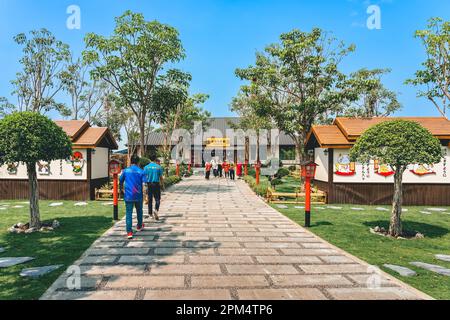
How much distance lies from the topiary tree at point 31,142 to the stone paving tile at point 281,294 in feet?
21.0

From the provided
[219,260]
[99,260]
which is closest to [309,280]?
[219,260]

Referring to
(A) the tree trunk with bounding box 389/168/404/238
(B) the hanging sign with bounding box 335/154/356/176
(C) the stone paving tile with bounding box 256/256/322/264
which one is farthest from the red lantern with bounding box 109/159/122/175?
(B) the hanging sign with bounding box 335/154/356/176

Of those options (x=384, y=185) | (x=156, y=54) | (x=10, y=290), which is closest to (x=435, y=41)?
(x=384, y=185)

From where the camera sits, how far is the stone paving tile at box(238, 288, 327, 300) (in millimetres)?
4059

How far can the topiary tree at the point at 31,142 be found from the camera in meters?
7.63

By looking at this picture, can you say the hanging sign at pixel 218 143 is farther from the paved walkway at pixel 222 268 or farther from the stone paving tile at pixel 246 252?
the stone paving tile at pixel 246 252

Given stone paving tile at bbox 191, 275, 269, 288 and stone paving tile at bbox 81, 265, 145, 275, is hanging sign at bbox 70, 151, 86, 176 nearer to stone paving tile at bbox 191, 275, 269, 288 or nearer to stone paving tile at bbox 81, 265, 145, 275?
stone paving tile at bbox 81, 265, 145, 275

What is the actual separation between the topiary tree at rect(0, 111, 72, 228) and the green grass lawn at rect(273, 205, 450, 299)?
7350 mm

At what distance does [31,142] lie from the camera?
774 centimetres

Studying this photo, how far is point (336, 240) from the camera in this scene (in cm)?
736

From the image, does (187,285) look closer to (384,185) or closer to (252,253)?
(252,253)

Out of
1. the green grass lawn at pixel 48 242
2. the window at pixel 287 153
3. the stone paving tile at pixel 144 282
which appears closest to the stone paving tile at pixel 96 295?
the stone paving tile at pixel 144 282

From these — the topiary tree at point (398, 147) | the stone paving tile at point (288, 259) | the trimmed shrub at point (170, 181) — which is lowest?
the stone paving tile at point (288, 259)
